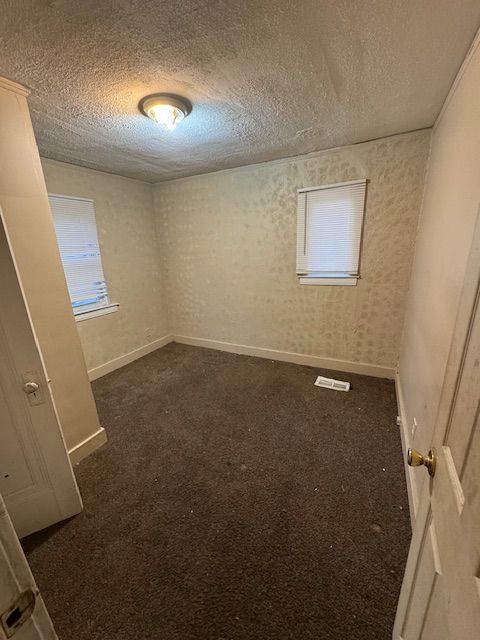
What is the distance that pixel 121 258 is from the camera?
334cm

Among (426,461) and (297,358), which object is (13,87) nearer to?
(426,461)

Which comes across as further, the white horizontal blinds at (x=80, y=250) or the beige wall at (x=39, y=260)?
the white horizontal blinds at (x=80, y=250)

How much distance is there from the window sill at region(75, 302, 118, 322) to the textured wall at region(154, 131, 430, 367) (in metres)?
0.93

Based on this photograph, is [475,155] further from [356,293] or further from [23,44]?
[23,44]

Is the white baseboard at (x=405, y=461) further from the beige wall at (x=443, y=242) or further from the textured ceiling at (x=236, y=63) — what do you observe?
the textured ceiling at (x=236, y=63)

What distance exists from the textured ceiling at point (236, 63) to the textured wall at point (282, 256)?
46 cm

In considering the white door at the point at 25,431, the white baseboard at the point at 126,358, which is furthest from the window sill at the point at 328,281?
the white door at the point at 25,431

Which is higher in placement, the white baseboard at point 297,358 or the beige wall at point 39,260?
the beige wall at point 39,260

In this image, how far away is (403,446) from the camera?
1909 mm

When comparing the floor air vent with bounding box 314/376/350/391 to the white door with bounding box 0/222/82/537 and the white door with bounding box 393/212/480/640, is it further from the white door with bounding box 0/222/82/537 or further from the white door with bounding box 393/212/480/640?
the white door with bounding box 0/222/82/537

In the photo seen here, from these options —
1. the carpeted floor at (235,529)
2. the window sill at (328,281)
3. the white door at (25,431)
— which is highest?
the window sill at (328,281)

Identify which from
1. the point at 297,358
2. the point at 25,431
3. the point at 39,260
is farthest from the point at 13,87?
the point at 297,358

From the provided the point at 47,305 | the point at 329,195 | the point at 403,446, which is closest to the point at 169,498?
the point at 47,305

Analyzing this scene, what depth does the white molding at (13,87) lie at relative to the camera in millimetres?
1402
